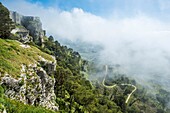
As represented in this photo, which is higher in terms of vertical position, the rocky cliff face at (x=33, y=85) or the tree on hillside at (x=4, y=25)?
the tree on hillside at (x=4, y=25)

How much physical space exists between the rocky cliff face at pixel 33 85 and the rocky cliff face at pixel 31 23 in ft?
391

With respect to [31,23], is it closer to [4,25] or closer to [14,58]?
[4,25]

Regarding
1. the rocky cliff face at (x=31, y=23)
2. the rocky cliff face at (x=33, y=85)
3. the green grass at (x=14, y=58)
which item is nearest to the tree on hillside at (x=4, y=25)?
the green grass at (x=14, y=58)

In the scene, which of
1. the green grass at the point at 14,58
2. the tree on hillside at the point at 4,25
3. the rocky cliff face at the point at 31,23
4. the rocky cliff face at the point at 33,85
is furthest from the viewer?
the rocky cliff face at the point at 31,23

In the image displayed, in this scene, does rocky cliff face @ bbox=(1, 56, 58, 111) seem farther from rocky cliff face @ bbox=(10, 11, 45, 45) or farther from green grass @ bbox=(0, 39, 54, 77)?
rocky cliff face @ bbox=(10, 11, 45, 45)

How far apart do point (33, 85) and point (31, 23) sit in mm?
141189

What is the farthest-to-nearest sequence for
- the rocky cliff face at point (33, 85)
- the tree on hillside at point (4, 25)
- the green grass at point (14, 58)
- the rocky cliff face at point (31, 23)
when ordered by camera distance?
the rocky cliff face at point (31, 23)
the tree on hillside at point (4, 25)
the green grass at point (14, 58)
the rocky cliff face at point (33, 85)

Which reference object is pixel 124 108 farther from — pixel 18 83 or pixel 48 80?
pixel 18 83

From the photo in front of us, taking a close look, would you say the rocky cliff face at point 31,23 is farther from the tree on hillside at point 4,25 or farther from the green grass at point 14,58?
the green grass at point 14,58

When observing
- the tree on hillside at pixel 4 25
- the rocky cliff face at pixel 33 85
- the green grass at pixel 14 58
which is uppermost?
the tree on hillside at pixel 4 25

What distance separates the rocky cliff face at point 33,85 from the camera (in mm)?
36312

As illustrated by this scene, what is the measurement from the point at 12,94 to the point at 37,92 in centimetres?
823

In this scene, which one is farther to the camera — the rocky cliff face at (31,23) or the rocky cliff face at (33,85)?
the rocky cliff face at (31,23)

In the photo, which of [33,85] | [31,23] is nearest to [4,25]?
[33,85]
